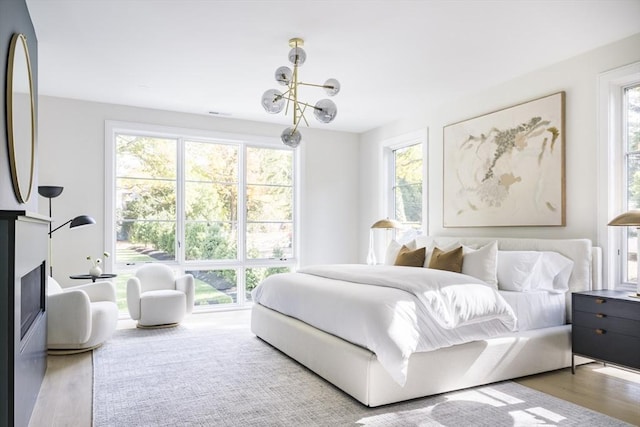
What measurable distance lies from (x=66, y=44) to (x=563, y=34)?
4.08 m

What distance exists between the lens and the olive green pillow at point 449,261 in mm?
4102

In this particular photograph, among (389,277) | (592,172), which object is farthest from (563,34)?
(389,277)

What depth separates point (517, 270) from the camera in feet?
12.7

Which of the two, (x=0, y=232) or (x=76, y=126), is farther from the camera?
(x=76, y=126)

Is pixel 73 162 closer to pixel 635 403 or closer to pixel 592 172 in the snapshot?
pixel 592 172

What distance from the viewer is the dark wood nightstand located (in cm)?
316

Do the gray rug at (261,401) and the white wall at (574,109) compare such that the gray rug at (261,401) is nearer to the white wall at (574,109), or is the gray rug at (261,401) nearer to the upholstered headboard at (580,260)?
the upholstered headboard at (580,260)

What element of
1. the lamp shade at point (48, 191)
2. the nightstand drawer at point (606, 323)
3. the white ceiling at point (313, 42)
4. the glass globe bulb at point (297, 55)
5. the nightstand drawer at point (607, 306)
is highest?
the white ceiling at point (313, 42)

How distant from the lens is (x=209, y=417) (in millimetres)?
2750

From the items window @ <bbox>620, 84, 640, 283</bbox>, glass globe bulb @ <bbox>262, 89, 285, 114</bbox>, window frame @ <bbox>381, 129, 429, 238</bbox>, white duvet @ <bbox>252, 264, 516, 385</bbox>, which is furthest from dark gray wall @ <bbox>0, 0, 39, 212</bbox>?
window frame @ <bbox>381, 129, 429, 238</bbox>

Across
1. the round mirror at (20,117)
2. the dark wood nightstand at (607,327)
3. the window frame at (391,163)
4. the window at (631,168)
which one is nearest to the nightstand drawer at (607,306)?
the dark wood nightstand at (607,327)

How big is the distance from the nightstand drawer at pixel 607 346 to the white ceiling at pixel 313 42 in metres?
2.32

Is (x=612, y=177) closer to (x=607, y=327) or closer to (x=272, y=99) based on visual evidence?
(x=607, y=327)

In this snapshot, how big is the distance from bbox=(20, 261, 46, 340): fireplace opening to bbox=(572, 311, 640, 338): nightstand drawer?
381cm
